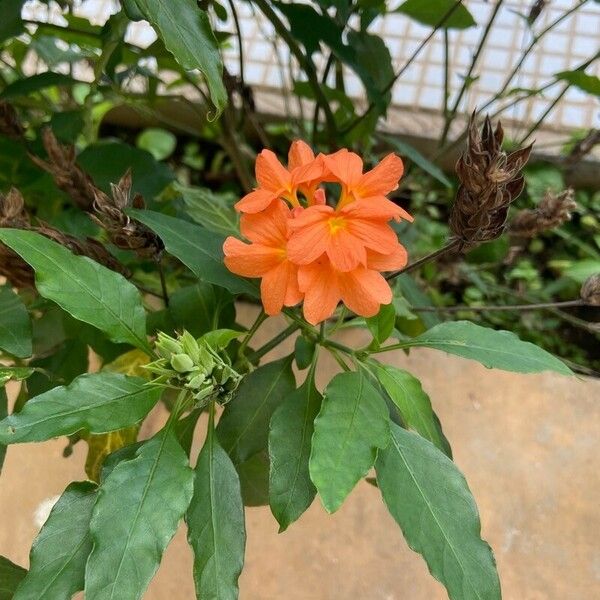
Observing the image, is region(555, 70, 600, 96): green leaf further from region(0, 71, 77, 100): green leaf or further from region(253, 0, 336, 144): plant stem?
region(0, 71, 77, 100): green leaf

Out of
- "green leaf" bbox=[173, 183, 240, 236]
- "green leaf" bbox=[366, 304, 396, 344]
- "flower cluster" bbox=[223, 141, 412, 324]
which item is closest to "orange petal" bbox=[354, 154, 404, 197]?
"flower cluster" bbox=[223, 141, 412, 324]

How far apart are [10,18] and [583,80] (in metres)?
0.62

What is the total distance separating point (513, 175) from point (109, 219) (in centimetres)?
31

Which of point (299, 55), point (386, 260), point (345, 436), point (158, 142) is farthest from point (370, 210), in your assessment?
point (158, 142)

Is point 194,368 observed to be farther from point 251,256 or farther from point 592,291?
point 592,291

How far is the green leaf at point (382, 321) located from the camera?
1.86 feet

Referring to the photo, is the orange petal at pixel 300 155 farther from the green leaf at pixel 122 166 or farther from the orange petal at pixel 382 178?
the green leaf at pixel 122 166

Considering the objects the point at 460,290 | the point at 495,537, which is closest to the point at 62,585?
the point at 495,537

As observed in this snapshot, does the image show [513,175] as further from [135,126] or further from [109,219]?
[135,126]

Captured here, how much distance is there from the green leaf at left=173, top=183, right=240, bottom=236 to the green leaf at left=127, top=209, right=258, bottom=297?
0.26 feet

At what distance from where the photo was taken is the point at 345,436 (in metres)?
0.49

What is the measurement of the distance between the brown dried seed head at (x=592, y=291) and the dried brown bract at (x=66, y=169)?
19.0 inches

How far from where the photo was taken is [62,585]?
1.61 feet

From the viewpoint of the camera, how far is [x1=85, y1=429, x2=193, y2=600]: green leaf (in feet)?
1.48
